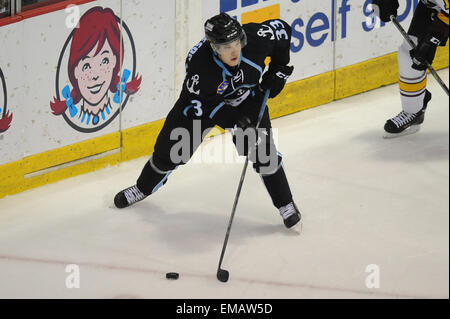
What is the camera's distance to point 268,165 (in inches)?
204

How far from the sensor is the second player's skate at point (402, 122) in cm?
648

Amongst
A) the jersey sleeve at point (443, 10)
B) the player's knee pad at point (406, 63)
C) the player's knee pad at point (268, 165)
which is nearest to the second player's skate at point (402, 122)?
the player's knee pad at point (406, 63)

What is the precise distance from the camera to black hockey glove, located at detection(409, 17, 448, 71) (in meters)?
6.02

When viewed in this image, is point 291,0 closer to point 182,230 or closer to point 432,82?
point 432,82

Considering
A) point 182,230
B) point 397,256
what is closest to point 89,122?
point 182,230

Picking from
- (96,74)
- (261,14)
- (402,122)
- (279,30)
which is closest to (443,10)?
(402,122)

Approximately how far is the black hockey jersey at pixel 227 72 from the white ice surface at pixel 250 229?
2.05ft

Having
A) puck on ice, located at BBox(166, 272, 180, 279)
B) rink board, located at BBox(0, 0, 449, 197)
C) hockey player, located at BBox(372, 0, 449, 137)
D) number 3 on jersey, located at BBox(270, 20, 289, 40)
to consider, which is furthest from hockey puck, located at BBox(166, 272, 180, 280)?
hockey player, located at BBox(372, 0, 449, 137)

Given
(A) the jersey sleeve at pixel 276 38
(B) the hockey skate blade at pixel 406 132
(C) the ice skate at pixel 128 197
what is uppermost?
(A) the jersey sleeve at pixel 276 38

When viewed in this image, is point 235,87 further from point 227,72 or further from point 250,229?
point 250,229

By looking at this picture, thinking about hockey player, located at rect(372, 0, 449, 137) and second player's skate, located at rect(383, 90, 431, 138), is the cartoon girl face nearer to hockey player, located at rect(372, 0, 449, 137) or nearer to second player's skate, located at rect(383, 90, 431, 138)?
hockey player, located at rect(372, 0, 449, 137)

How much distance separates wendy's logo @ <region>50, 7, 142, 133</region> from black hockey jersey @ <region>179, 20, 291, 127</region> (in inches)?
36.3

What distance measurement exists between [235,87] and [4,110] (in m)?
1.27

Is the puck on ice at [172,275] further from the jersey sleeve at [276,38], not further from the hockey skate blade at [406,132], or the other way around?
the hockey skate blade at [406,132]
